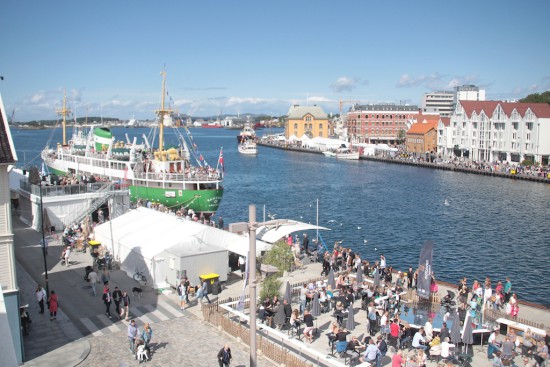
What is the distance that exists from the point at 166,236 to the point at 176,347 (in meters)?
8.83

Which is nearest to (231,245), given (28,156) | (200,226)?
(200,226)

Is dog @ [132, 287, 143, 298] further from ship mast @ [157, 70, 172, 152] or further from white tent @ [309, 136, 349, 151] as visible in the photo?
white tent @ [309, 136, 349, 151]

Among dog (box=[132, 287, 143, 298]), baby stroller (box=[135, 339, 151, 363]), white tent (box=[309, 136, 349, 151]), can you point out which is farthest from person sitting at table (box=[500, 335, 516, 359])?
white tent (box=[309, 136, 349, 151])

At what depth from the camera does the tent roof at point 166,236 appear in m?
23.2

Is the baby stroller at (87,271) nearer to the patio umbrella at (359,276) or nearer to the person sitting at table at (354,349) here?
the patio umbrella at (359,276)

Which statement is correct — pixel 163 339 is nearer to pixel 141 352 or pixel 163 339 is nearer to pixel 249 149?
pixel 141 352

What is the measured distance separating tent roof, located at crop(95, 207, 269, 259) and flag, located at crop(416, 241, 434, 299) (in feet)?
25.1

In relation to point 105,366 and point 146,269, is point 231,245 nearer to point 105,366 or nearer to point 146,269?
Result: point 146,269

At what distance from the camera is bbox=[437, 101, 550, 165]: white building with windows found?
80.3 metres

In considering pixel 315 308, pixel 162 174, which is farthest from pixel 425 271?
pixel 162 174

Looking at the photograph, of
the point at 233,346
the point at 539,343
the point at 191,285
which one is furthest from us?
the point at 191,285

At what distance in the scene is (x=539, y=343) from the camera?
1476 centimetres

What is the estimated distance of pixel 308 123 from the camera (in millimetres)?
163250

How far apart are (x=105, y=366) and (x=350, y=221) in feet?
122
